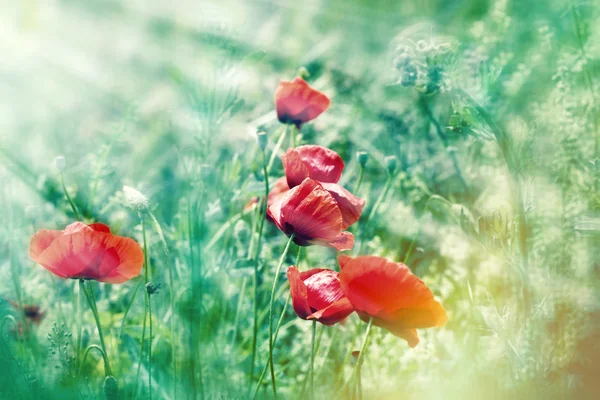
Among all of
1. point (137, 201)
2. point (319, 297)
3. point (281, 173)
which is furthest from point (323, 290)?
point (281, 173)

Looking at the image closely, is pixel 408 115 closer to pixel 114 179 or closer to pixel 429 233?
pixel 429 233

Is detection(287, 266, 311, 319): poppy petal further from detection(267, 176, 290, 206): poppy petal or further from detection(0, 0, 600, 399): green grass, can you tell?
detection(267, 176, 290, 206): poppy petal

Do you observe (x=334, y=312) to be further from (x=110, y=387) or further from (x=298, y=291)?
(x=110, y=387)

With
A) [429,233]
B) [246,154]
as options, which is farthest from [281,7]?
[429,233]

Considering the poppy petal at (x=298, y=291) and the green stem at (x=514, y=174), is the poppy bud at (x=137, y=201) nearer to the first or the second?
the poppy petal at (x=298, y=291)

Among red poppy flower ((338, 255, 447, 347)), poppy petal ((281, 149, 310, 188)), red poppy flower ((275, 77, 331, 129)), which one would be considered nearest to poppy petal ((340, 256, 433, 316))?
red poppy flower ((338, 255, 447, 347))

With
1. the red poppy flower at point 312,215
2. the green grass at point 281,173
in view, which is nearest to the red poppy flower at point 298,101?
the green grass at point 281,173
